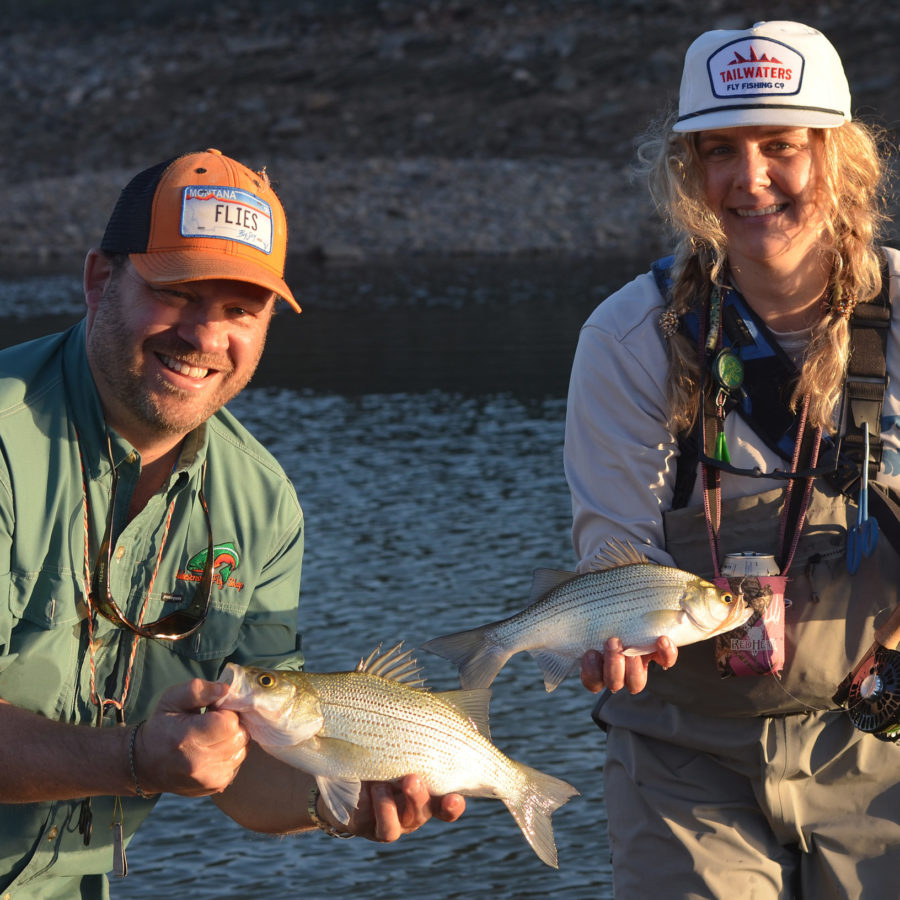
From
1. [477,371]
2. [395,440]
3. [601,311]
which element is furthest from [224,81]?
[601,311]

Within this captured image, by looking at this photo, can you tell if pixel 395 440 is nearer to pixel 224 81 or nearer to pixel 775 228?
pixel 775 228

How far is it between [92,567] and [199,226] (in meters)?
0.84

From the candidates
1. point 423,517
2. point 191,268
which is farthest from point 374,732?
point 423,517

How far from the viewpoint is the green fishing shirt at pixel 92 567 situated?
3.96 metres

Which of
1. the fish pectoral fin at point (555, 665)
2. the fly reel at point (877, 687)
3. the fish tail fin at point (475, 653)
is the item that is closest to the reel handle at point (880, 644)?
the fly reel at point (877, 687)

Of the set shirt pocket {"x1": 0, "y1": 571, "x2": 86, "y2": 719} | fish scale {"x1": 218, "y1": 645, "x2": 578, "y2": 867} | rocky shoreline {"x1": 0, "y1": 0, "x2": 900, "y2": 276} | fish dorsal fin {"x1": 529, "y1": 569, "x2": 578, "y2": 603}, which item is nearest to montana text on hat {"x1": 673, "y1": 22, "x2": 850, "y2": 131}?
fish dorsal fin {"x1": 529, "y1": 569, "x2": 578, "y2": 603}

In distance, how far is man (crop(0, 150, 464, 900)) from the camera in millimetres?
3953

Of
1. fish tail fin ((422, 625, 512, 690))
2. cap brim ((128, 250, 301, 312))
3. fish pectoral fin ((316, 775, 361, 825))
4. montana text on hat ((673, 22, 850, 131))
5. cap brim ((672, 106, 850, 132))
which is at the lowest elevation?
fish pectoral fin ((316, 775, 361, 825))

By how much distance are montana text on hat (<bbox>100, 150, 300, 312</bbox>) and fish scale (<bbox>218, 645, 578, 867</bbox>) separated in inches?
37.9

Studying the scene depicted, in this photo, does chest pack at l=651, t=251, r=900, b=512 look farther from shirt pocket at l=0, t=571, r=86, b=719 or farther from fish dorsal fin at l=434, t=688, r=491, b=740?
shirt pocket at l=0, t=571, r=86, b=719

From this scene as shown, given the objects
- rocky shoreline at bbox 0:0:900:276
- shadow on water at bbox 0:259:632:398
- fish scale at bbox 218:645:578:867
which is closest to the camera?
fish scale at bbox 218:645:578:867

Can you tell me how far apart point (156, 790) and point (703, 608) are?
1324 millimetres

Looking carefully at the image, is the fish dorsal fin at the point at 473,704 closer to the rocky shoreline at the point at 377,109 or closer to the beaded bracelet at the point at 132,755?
the beaded bracelet at the point at 132,755

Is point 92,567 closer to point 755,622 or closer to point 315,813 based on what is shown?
point 315,813
